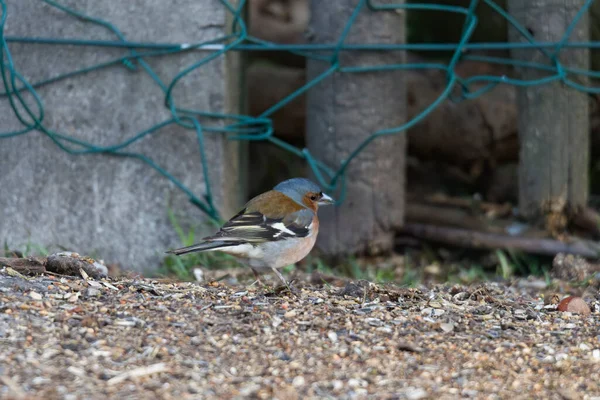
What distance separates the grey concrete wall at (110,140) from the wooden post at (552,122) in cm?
184

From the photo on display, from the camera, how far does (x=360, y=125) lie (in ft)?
18.6

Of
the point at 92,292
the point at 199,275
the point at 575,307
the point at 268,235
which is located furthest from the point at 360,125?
the point at 92,292

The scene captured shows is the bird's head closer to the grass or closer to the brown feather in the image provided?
the brown feather

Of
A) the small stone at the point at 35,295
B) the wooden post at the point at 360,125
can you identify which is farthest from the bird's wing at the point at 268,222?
the small stone at the point at 35,295

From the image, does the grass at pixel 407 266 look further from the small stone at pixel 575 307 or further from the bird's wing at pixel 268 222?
the small stone at pixel 575 307

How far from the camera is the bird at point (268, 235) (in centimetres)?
457

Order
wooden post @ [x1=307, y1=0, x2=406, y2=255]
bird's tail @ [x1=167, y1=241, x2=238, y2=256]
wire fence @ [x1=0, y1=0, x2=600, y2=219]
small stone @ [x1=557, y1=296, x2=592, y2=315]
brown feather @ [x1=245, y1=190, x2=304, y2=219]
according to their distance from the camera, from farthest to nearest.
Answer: wooden post @ [x1=307, y1=0, x2=406, y2=255], wire fence @ [x1=0, y1=0, x2=600, y2=219], brown feather @ [x1=245, y1=190, x2=304, y2=219], bird's tail @ [x1=167, y1=241, x2=238, y2=256], small stone @ [x1=557, y1=296, x2=592, y2=315]

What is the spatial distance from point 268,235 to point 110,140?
55.5 inches

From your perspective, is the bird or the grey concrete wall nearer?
the bird

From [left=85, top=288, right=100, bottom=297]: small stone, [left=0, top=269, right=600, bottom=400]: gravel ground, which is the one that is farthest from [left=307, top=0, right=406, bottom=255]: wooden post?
[left=85, top=288, right=100, bottom=297]: small stone

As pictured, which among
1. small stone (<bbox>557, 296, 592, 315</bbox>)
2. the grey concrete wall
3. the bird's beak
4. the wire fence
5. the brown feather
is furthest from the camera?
the grey concrete wall

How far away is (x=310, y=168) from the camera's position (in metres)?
5.86

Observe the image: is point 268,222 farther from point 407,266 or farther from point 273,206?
point 407,266

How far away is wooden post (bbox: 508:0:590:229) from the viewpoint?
5.50 m
